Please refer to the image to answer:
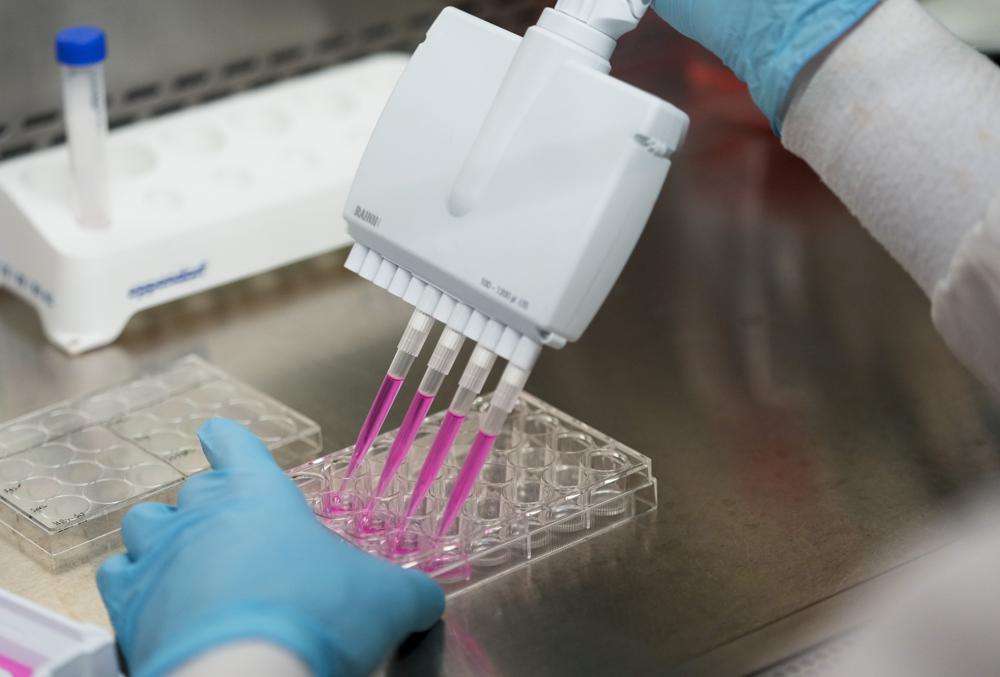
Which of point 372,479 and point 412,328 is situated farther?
point 372,479

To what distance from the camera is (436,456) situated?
3.88 feet

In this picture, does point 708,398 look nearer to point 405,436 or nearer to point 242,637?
point 405,436

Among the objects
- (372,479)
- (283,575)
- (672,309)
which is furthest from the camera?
(672,309)

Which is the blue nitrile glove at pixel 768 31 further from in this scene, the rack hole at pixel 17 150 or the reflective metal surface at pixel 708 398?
the rack hole at pixel 17 150

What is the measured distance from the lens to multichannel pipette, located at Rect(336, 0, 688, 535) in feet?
3.37

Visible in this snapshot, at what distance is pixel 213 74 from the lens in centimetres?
192

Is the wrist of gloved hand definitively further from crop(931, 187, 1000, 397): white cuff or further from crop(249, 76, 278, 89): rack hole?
crop(249, 76, 278, 89): rack hole

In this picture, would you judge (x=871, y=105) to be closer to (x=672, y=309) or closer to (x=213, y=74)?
(x=672, y=309)

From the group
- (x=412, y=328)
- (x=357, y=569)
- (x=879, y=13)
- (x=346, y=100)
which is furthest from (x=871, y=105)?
(x=346, y=100)

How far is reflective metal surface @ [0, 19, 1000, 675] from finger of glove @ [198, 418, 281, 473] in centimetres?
20

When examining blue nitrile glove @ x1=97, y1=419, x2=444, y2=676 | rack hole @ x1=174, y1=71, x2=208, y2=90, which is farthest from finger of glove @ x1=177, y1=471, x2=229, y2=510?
rack hole @ x1=174, y1=71, x2=208, y2=90

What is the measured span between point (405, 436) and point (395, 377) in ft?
0.18

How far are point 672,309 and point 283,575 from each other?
808 mm

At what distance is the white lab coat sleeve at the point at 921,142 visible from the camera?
3.37 feet
